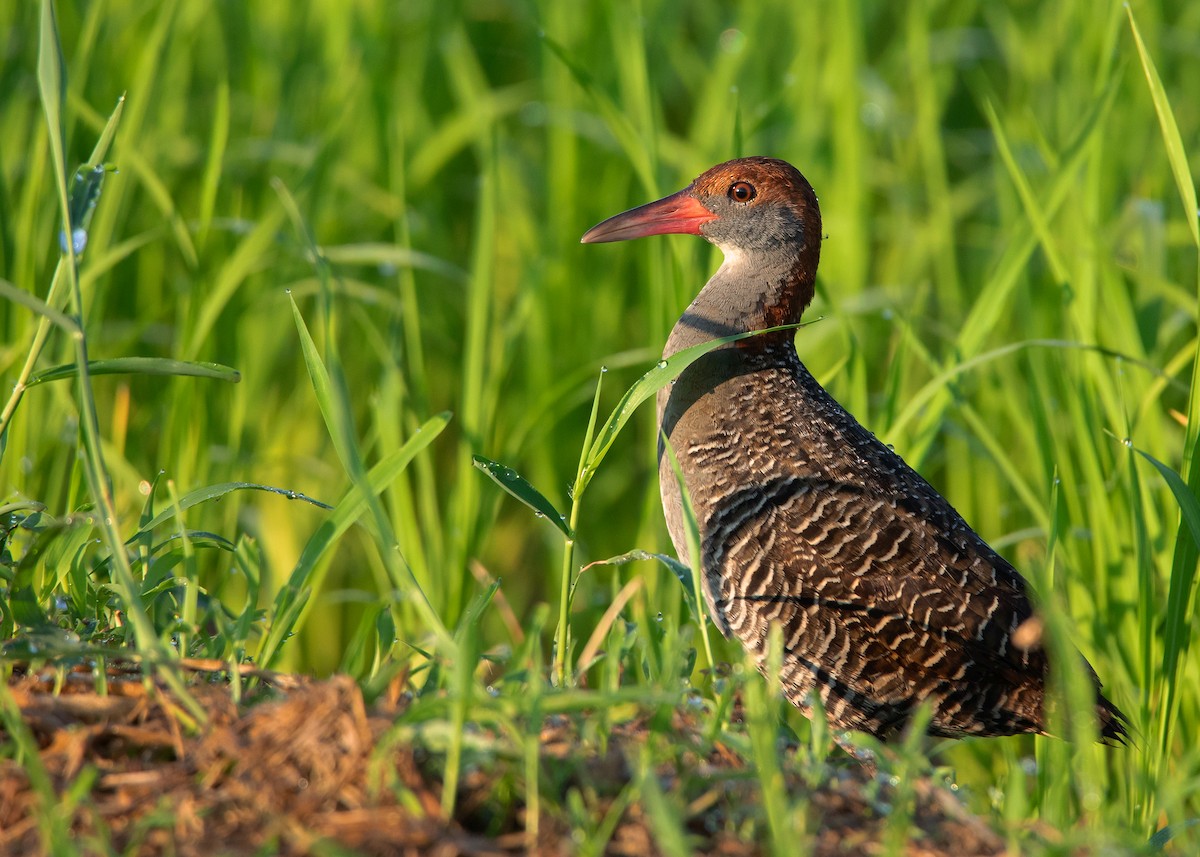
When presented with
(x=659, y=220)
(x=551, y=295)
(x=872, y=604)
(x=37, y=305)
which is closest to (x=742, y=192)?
(x=659, y=220)

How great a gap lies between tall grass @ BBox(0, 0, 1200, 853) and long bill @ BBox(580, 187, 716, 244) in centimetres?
16

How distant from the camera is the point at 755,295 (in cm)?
391

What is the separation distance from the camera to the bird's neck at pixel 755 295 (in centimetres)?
386

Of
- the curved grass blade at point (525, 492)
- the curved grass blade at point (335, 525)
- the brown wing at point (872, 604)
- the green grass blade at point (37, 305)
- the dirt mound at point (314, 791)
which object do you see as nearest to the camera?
the dirt mound at point (314, 791)

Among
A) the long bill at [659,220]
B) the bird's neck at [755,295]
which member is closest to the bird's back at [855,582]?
the bird's neck at [755,295]

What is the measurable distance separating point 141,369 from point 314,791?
1.04 m

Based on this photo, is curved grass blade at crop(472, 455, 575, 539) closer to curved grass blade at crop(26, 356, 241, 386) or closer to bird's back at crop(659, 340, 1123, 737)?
curved grass blade at crop(26, 356, 241, 386)

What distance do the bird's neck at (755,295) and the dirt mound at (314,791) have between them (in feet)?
5.97

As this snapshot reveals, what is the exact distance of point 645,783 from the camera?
5.97 feet

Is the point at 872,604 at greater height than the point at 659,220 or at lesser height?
lesser

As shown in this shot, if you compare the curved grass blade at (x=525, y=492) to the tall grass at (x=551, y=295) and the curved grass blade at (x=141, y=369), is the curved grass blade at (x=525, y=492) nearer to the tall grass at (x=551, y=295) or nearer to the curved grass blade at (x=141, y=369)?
the tall grass at (x=551, y=295)

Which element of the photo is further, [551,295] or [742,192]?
[551,295]

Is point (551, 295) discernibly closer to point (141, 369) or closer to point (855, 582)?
point (855, 582)

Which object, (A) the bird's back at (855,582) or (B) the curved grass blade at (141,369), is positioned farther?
(A) the bird's back at (855,582)
